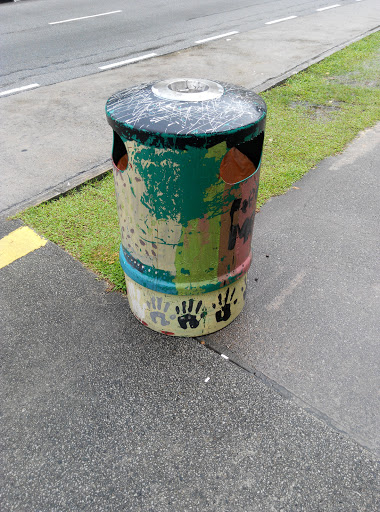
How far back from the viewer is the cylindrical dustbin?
1.74 metres

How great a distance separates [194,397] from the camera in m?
2.16

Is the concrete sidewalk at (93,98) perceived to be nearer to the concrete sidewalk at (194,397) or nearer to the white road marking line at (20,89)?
the white road marking line at (20,89)

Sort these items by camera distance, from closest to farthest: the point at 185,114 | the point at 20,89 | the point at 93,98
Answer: the point at 185,114 → the point at 93,98 → the point at 20,89

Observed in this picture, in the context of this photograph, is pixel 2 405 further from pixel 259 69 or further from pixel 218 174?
pixel 259 69

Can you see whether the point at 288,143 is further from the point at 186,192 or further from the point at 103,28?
the point at 103,28

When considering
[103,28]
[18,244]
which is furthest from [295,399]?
[103,28]

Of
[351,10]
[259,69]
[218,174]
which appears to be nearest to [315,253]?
[218,174]

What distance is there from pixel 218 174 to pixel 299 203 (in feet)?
7.48

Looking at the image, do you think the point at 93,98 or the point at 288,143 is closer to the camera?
the point at 288,143

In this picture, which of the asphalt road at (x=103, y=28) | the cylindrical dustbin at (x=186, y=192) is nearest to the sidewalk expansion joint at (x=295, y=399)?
the cylindrical dustbin at (x=186, y=192)

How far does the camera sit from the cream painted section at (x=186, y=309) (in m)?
2.29

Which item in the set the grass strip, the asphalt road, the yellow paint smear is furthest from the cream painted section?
the asphalt road

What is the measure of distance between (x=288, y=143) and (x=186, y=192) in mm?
3422

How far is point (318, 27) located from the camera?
10.9 meters
